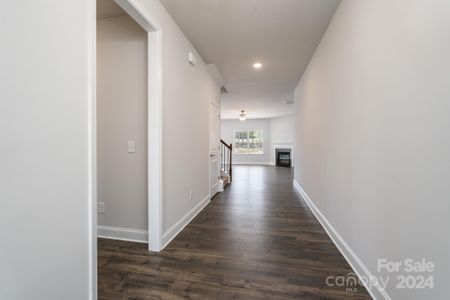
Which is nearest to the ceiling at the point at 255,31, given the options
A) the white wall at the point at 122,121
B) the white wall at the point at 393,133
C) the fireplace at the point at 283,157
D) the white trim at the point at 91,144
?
the white wall at the point at 393,133

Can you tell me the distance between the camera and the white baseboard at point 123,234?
239 cm

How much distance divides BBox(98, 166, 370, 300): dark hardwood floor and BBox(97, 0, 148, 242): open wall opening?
0.29 metres

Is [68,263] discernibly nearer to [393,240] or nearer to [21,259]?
[21,259]

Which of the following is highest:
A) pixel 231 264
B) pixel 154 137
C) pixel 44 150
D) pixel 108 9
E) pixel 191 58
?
pixel 108 9

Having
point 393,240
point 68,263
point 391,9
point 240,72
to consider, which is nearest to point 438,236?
point 393,240

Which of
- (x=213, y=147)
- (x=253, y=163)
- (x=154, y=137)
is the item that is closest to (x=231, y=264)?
(x=154, y=137)

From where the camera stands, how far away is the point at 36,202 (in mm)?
1017

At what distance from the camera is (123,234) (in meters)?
2.44

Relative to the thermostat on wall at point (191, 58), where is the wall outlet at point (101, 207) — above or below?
below

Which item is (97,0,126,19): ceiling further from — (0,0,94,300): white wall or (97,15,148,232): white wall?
(0,0,94,300): white wall

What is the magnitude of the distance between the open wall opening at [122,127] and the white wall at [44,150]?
1102 millimetres

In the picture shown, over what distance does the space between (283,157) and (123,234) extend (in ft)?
31.8

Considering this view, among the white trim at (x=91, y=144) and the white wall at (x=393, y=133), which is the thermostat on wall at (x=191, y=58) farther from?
the white wall at (x=393, y=133)

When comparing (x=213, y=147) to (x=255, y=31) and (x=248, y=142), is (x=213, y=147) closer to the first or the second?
(x=255, y=31)
